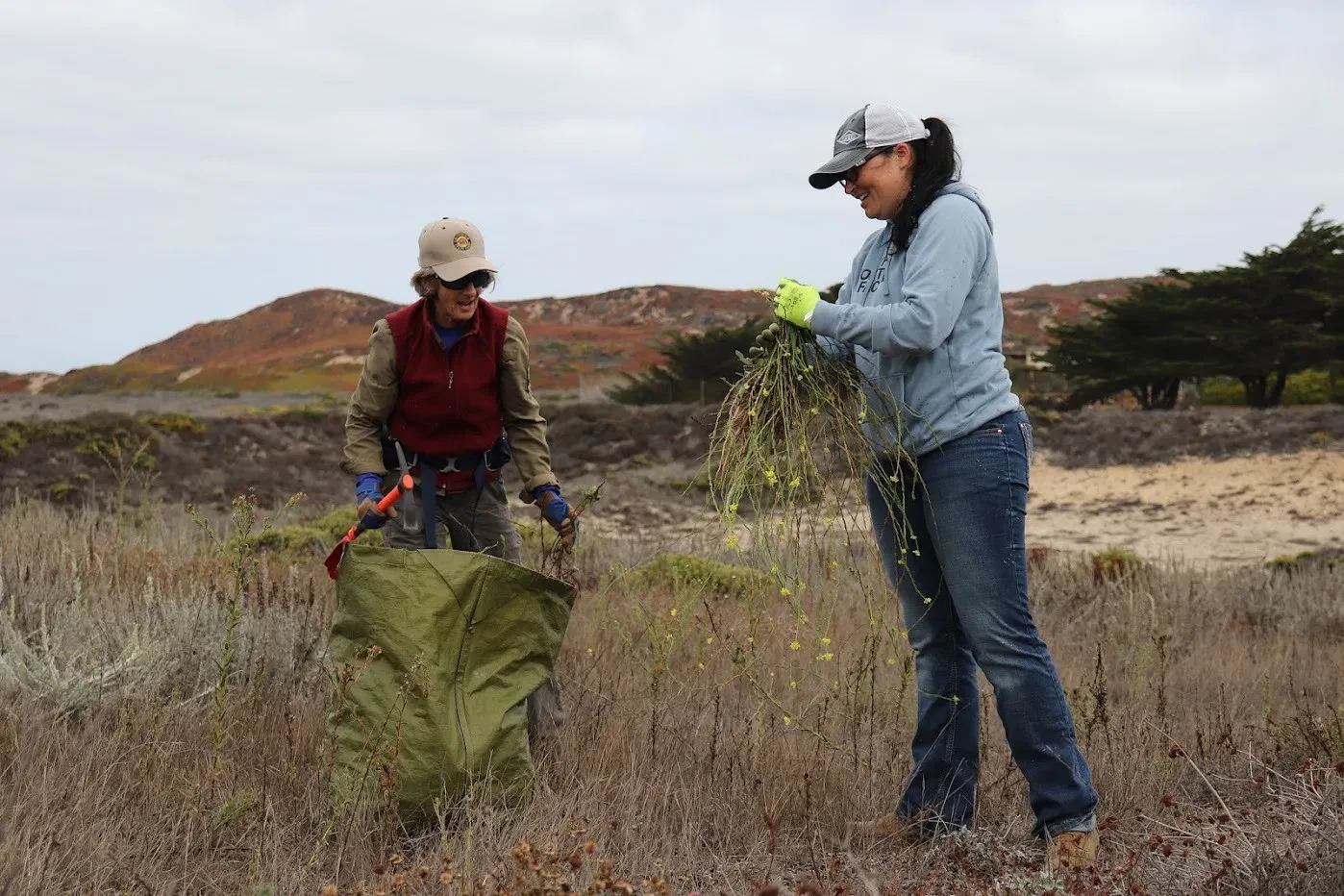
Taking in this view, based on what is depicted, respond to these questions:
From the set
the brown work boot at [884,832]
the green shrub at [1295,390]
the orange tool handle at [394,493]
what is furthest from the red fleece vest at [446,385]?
the green shrub at [1295,390]

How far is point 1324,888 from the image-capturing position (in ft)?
8.39

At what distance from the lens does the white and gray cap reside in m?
2.79

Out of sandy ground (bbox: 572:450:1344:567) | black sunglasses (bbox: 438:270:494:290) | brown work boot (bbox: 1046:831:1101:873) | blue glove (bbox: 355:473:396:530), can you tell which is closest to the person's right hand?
black sunglasses (bbox: 438:270:494:290)

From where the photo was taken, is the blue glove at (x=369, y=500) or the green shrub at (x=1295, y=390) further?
the green shrub at (x=1295, y=390)

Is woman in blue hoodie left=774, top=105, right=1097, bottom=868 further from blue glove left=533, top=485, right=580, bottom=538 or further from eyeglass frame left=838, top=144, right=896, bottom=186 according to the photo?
blue glove left=533, top=485, right=580, bottom=538

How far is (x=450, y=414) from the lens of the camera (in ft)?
11.5

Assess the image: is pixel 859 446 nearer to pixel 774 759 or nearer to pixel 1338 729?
pixel 774 759

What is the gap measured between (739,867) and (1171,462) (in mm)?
12747

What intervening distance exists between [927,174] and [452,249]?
1.40 meters

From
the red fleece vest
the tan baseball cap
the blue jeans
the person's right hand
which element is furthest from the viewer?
the red fleece vest

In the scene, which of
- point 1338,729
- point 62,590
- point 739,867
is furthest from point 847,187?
point 62,590

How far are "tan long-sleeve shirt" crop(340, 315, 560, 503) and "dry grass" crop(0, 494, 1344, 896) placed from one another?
783 mm

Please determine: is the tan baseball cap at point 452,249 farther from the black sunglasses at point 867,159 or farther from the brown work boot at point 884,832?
the brown work boot at point 884,832

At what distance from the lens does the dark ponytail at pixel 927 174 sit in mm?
2826
